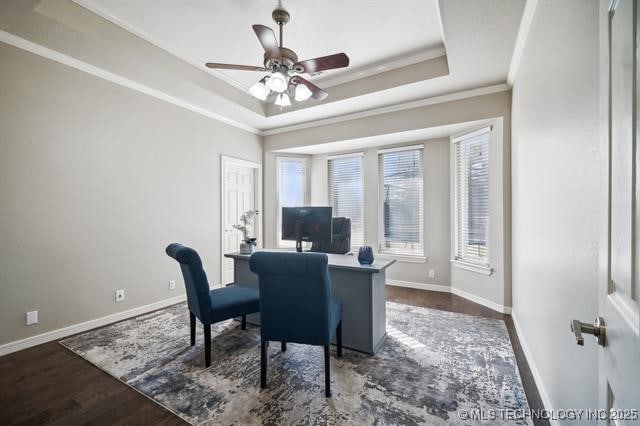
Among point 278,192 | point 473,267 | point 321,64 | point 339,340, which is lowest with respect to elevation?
point 339,340

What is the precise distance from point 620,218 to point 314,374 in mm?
2035

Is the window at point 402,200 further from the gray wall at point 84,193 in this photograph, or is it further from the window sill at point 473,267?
the gray wall at point 84,193

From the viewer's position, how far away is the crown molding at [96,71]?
249 cm

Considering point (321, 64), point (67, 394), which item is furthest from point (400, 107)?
point (67, 394)

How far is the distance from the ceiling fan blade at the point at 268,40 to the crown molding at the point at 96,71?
7.14 ft

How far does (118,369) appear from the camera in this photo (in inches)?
86.0

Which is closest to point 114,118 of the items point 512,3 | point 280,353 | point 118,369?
point 118,369

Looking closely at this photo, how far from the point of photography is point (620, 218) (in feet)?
2.02

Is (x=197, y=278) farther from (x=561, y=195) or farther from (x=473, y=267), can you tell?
(x=473, y=267)

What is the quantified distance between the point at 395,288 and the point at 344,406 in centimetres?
298

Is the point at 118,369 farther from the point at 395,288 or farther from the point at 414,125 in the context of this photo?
the point at 414,125

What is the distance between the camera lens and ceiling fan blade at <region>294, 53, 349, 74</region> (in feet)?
7.34

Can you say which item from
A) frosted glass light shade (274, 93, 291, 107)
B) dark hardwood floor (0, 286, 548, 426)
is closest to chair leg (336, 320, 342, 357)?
dark hardwood floor (0, 286, 548, 426)

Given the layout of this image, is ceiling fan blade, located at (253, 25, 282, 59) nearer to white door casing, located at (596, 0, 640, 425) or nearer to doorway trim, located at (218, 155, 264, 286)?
white door casing, located at (596, 0, 640, 425)
